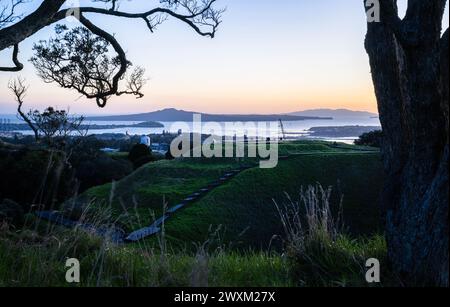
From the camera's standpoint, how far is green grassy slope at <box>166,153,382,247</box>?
15078 mm

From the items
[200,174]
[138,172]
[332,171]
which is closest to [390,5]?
[332,171]

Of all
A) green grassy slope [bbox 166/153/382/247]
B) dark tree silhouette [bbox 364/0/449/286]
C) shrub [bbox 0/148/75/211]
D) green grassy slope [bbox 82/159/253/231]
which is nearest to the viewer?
dark tree silhouette [bbox 364/0/449/286]

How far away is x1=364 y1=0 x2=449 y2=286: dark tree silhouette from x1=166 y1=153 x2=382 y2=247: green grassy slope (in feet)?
29.4

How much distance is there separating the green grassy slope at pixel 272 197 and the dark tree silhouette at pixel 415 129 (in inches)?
352

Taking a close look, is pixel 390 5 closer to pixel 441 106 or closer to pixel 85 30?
pixel 441 106

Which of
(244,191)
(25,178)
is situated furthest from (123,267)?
(25,178)

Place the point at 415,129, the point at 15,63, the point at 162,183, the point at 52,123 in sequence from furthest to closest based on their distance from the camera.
A: 1. the point at 162,183
2. the point at 52,123
3. the point at 15,63
4. the point at 415,129

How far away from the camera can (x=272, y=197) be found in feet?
57.1

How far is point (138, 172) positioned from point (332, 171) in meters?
8.42

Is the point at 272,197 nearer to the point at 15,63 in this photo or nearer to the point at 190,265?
the point at 15,63

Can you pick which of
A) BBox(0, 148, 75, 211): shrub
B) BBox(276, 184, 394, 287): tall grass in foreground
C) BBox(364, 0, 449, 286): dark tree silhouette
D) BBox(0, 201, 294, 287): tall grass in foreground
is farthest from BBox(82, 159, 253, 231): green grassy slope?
BBox(364, 0, 449, 286): dark tree silhouette

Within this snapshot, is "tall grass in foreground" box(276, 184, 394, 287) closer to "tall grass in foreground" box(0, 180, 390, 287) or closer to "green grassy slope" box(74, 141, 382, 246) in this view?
"tall grass in foreground" box(0, 180, 390, 287)

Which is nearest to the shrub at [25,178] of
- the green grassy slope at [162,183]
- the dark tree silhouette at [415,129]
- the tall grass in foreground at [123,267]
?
the green grassy slope at [162,183]

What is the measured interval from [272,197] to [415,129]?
521 inches
